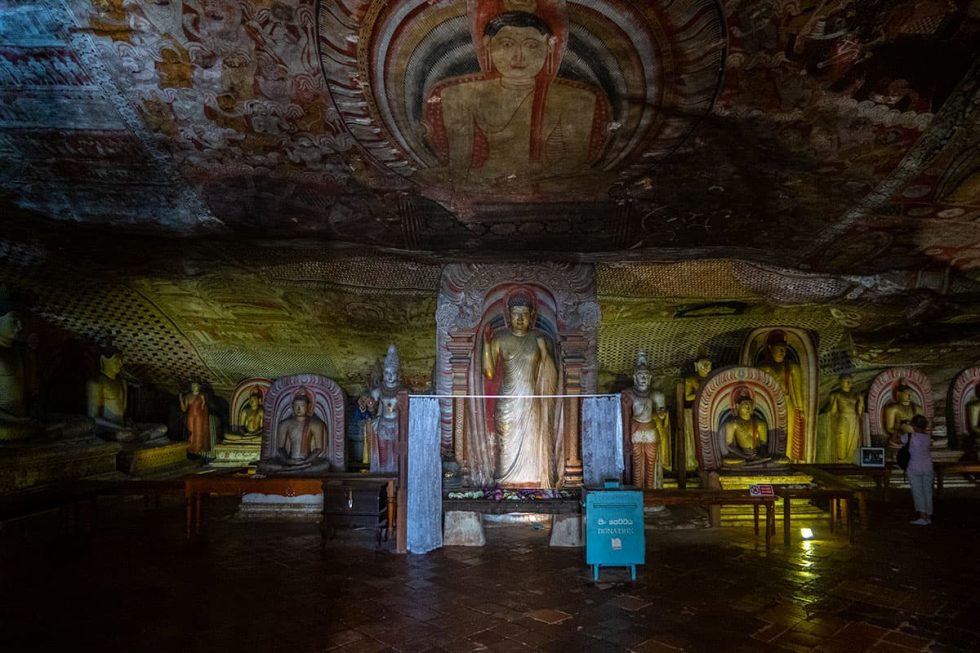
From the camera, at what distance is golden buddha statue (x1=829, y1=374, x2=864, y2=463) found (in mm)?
11438

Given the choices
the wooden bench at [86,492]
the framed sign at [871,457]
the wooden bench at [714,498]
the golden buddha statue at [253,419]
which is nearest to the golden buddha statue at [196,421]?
the golden buddha statue at [253,419]

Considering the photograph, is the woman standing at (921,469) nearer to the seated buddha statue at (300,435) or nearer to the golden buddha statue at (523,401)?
the golden buddha statue at (523,401)

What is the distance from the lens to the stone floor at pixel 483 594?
4.55m

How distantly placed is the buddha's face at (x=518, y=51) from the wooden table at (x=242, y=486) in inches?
195

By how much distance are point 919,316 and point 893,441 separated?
2331mm

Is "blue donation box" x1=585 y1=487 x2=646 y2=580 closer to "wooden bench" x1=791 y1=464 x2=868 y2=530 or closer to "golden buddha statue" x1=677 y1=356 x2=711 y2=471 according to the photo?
"wooden bench" x1=791 y1=464 x2=868 y2=530

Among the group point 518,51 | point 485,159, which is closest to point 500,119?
point 485,159

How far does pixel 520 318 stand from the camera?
866 centimetres

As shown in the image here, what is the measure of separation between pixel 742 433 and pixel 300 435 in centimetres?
685

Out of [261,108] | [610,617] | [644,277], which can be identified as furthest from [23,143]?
[644,277]

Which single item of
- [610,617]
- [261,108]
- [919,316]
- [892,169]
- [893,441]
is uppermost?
[261,108]

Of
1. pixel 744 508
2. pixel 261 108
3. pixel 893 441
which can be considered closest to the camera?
pixel 261 108

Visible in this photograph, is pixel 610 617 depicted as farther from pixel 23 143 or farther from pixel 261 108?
pixel 23 143

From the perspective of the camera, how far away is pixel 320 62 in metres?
5.45
